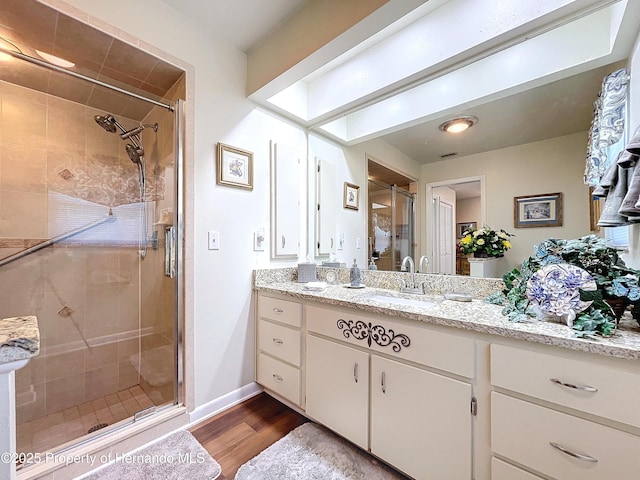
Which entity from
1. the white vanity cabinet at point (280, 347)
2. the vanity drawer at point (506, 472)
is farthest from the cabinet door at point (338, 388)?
the vanity drawer at point (506, 472)

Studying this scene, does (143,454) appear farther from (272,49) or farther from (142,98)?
(272,49)

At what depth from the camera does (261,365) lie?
1960 mm

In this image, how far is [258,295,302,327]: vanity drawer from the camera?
1688 millimetres

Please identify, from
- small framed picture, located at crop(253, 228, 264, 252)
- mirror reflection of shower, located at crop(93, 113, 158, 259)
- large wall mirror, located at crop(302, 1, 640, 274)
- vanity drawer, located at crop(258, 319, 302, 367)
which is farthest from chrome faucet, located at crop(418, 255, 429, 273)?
mirror reflection of shower, located at crop(93, 113, 158, 259)

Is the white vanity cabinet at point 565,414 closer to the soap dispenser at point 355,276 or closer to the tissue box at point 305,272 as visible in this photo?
the soap dispenser at point 355,276

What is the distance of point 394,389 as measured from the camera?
1.23 m

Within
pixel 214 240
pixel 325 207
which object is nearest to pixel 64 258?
pixel 214 240

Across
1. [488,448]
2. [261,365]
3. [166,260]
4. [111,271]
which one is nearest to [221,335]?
[261,365]

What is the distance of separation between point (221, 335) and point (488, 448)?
1570mm

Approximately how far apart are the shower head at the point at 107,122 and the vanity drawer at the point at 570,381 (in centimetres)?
291

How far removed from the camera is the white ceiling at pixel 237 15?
156cm

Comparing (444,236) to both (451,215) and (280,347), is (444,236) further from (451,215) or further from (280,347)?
(280,347)

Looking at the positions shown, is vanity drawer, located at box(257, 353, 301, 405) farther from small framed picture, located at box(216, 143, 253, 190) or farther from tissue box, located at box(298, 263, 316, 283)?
small framed picture, located at box(216, 143, 253, 190)

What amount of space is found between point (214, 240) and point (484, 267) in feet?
5.55
